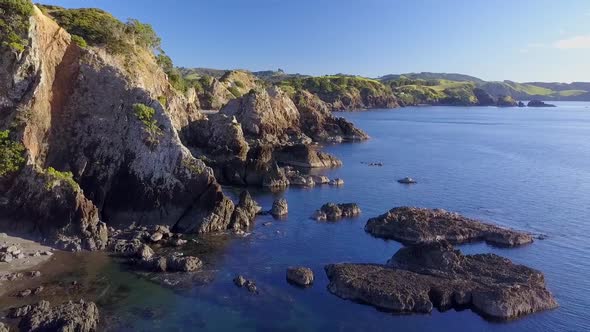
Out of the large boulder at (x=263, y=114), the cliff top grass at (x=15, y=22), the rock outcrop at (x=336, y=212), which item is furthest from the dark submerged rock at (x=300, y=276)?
the large boulder at (x=263, y=114)

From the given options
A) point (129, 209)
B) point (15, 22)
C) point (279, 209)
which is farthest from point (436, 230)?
point (15, 22)

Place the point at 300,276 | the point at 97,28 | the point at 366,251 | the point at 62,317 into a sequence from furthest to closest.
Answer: the point at 97,28, the point at 366,251, the point at 300,276, the point at 62,317

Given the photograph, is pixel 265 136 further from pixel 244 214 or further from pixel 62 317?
pixel 62 317

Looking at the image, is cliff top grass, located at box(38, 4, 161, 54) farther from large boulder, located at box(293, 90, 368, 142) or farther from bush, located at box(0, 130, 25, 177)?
large boulder, located at box(293, 90, 368, 142)

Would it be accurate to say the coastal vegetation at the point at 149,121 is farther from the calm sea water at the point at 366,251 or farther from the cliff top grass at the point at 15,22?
the calm sea water at the point at 366,251

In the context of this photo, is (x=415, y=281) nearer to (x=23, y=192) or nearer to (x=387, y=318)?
(x=387, y=318)

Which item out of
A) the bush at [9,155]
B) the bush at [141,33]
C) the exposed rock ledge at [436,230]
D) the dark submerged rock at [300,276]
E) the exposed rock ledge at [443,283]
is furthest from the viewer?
the bush at [141,33]
